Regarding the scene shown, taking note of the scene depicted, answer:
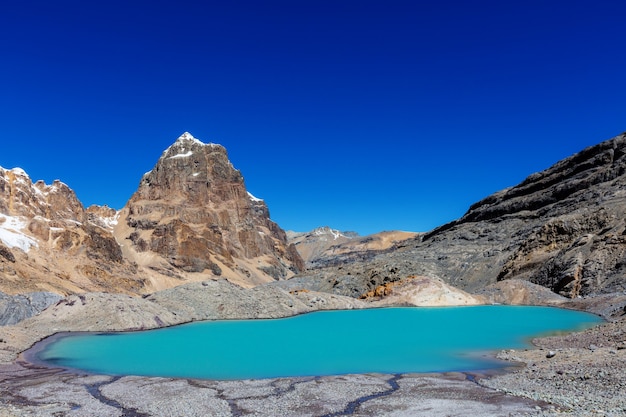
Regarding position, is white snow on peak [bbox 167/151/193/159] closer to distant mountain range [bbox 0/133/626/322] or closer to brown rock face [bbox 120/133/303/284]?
brown rock face [bbox 120/133/303/284]

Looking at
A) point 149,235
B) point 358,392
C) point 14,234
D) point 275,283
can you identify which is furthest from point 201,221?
point 358,392

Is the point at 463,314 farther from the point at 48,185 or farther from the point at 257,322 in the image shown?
the point at 48,185

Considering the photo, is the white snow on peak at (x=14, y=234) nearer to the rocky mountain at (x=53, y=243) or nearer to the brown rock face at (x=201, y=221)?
the rocky mountain at (x=53, y=243)

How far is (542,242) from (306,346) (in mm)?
55602

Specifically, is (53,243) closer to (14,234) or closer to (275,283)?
(14,234)

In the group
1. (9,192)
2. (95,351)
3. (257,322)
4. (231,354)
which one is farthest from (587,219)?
(9,192)

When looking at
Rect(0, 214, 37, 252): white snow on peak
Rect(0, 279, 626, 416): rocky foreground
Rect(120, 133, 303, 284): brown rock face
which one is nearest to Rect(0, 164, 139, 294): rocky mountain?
Rect(0, 214, 37, 252): white snow on peak

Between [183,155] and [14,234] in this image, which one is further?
[183,155]

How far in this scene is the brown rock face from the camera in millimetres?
133250

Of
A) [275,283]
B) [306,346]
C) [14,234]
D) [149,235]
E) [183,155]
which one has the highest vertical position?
[183,155]

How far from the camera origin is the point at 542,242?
70.5m

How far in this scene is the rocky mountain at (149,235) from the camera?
276ft

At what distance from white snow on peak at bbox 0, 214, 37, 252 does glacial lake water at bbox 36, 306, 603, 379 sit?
6092 centimetres

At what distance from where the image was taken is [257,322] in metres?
39.7
